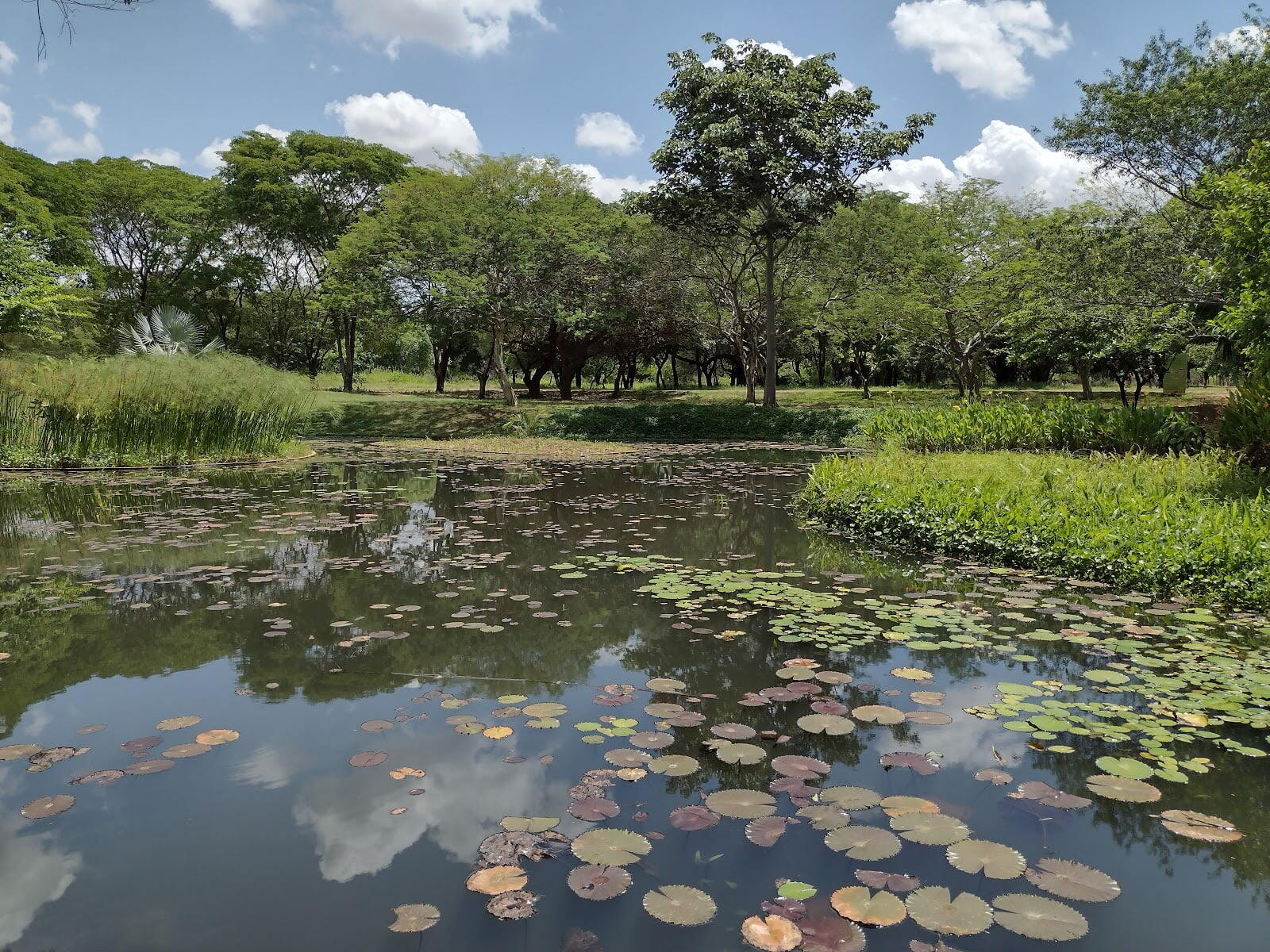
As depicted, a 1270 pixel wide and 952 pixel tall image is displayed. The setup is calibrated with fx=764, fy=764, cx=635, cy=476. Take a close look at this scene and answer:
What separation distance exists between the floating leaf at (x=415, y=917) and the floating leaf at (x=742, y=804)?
1024mm

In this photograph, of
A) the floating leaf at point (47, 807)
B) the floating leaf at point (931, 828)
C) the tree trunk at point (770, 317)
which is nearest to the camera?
the floating leaf at point (931, 828)

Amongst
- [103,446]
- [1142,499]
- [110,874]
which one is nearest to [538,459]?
[103,446]

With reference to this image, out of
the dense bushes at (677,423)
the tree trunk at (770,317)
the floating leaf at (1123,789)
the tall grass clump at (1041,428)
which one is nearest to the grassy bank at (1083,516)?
the tall grass clump at (1041,428)

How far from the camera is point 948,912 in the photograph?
2.21 meters

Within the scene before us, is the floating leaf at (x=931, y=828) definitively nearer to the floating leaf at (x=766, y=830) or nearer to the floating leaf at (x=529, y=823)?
the floating leaf at (x=766, y=830)

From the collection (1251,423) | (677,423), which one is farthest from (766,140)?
(1251,423)

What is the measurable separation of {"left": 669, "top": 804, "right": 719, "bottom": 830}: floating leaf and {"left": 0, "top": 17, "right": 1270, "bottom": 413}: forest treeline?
8168 mm

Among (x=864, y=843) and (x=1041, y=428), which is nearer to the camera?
(x=864, y=843)

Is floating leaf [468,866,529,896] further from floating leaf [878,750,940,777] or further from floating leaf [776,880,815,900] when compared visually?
floating leaf [878,750,940,777]

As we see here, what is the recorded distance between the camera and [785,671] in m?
4.16

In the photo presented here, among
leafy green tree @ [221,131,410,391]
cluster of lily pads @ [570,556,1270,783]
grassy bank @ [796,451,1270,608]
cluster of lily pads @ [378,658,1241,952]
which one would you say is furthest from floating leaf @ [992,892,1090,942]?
leafy green tree @ [221,131,410,391]

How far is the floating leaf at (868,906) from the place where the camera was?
7.10 ft

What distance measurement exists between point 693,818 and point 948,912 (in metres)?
0.87

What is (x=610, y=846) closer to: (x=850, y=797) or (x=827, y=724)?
(x=850, y=797)
